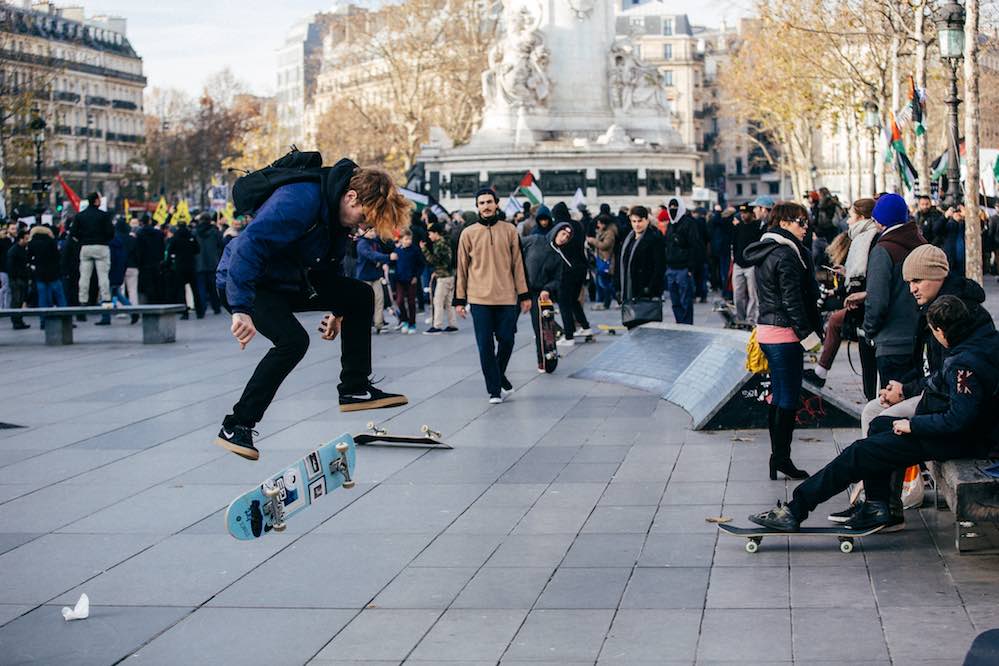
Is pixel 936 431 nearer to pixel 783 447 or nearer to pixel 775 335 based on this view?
pixel 783 447

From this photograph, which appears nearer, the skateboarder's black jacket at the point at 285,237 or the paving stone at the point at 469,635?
the paving stone at the point at 469,635

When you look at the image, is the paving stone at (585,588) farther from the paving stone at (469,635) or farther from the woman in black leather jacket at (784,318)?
the woman in black leather jacket at (784,318)

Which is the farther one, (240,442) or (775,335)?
(775,335)

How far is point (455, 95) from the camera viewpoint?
75.6m

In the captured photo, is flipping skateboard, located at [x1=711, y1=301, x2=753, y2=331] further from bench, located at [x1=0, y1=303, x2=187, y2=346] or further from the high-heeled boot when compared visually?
bench, located at [x1=0, y1=303, x2=187, y2=346]

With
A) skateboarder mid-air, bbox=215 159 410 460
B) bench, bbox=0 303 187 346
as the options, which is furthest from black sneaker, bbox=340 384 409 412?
bench, bbox=0 303 187 346

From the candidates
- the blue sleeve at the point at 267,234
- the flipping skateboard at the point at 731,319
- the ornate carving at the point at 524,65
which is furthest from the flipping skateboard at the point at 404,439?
the ornate carving at the point at 524,65

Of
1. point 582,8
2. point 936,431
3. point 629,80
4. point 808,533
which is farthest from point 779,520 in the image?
point 629,80

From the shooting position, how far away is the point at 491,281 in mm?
14820

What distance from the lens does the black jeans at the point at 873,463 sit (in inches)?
314

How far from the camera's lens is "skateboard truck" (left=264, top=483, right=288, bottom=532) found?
→ 754 cm

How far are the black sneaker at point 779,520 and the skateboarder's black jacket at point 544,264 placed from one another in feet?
35.7

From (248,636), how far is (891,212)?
5402 millimetres

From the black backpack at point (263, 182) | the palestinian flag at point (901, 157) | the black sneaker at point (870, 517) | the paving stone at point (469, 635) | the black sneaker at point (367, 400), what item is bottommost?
the paving stone at point (469, 635)
